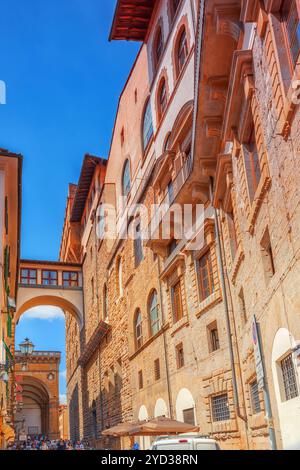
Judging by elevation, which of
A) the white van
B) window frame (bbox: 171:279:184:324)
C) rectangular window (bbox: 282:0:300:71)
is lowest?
the white van

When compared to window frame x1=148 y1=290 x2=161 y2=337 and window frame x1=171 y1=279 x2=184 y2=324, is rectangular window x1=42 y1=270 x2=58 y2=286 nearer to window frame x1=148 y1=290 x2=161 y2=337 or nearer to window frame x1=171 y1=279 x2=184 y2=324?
window frame x1=148 y1=290 x2=161 y2=337

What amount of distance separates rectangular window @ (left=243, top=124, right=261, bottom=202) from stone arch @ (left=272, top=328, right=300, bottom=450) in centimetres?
286

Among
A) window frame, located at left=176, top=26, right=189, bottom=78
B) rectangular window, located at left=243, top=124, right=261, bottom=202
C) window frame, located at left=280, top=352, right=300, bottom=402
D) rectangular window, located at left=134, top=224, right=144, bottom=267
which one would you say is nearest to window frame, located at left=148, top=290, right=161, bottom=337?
rectangular window, located at left=134, top=224, right=144, bottom=267

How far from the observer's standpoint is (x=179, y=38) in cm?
1905

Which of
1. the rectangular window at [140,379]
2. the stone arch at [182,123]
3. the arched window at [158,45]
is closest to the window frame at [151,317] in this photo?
the rectangular window at [140,379]

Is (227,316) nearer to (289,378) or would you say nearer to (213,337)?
(213,337)

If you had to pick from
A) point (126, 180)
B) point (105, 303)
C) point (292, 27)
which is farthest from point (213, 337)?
point (105, 303)

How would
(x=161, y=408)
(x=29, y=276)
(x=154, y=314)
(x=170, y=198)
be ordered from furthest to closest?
(x=29, y=276)
(x=154, y=314)
(x=170, y=198)
(x=161, y=408)

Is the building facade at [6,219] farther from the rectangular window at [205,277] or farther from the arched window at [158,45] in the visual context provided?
the arched window at [158,45]

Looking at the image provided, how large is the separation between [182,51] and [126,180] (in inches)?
353

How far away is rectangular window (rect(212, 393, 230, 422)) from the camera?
44.1 feet

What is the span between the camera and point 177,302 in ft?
58.5

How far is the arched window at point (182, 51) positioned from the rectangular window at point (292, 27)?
34.8 ft
